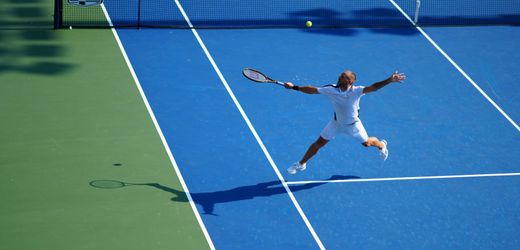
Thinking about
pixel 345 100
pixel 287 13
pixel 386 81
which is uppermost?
pixel 386 81

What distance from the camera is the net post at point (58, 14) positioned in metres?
18.8

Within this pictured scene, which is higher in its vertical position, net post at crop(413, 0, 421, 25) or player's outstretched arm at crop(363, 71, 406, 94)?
player's outstretched arm at crop(363, 71, 406, 94)

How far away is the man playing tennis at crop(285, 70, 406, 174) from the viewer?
42.8 ft

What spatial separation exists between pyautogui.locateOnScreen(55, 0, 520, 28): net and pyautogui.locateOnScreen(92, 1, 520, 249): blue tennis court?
0.11 m

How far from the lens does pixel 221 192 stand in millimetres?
13656

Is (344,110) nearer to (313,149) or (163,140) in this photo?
(313,149)

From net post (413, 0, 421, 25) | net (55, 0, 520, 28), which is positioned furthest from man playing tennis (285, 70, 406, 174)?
net post (413, 0, 421, 25)

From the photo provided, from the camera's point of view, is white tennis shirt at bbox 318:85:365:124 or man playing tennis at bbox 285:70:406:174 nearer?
man playing tennis at bbox 285:70:406:174

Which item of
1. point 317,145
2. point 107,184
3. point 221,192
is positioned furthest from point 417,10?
point 107,184

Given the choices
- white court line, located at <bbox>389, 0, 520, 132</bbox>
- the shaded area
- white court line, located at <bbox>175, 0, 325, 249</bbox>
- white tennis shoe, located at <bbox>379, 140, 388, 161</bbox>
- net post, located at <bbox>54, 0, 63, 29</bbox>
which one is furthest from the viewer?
net post, located at <bbox>54, 0, 63, 29</bbox>

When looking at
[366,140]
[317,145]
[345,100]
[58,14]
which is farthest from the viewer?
[58,14]

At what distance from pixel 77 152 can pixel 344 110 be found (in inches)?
165

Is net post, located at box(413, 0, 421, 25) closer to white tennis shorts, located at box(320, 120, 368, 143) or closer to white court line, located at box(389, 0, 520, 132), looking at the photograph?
white court line, located at box(389, 0, 520, 132)

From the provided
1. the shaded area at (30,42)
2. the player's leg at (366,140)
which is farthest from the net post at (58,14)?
the player's leg at (366,140)
